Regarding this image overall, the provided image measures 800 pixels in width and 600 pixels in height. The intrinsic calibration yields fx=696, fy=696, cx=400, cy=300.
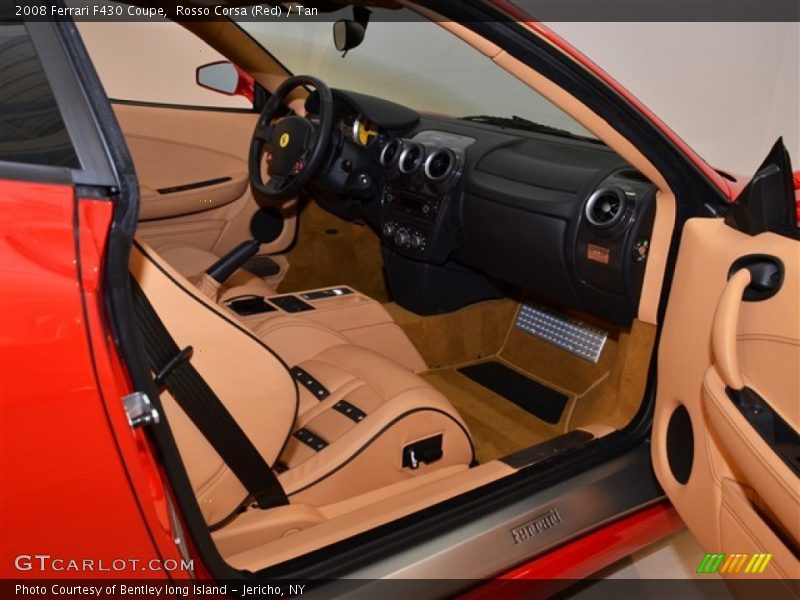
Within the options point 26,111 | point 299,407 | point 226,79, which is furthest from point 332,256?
point 26,111

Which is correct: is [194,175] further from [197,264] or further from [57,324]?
[57,324]

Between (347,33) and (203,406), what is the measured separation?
4.34 feet

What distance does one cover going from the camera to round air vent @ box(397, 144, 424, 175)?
7.36ft

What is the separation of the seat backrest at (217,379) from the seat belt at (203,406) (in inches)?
0.6

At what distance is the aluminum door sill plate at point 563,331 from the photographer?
2223 millimetres

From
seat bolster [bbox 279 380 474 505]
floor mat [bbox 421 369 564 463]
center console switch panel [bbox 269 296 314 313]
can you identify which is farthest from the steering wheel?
seat bolster [bbox 279 380 474 505]

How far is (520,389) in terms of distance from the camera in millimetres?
2301

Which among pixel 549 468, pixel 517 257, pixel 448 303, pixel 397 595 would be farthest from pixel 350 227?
pixel 397 595

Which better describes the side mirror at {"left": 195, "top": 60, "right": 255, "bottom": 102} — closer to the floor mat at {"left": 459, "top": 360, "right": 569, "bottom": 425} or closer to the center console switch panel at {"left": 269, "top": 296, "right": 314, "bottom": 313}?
the center console switch panel at {"left": 269, "top": 296, "right": 314, "bottom": 313}

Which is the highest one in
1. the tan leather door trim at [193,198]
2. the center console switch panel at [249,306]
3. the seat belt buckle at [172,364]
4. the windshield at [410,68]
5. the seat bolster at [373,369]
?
the windshield at [410,68]

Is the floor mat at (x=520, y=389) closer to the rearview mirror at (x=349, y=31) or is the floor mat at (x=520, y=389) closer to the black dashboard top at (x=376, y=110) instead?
the black dashboard top at (x=376, y=110)

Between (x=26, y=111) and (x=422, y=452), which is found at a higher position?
(x=26, y=111)

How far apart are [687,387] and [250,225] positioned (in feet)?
6.26

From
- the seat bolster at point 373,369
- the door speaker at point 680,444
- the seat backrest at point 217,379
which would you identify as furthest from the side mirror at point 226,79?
the door speaker at point 680,444
